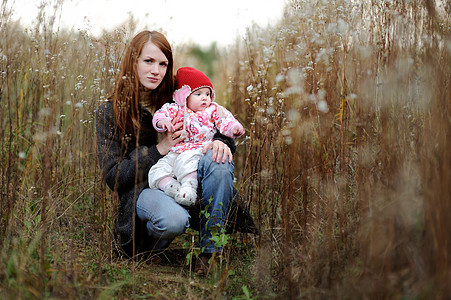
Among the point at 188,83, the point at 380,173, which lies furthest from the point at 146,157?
the point at 380,173

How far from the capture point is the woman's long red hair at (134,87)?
7.96 feet

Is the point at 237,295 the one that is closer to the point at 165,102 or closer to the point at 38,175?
the point at 165,102

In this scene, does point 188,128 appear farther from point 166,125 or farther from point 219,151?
point 219,151

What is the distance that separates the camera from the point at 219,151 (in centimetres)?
234

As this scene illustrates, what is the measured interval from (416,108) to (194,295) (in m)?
1.42

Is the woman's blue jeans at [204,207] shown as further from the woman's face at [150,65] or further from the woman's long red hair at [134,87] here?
the woman's face at [150,65]

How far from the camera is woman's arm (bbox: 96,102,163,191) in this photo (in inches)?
→ 95.5

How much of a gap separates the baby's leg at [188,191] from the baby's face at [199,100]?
0.42m

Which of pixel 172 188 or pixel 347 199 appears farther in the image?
pixel 172 188

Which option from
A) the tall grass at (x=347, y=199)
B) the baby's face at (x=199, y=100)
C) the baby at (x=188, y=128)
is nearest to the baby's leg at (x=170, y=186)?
the baby at (x=188, y=128)

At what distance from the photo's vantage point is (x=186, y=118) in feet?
8.20

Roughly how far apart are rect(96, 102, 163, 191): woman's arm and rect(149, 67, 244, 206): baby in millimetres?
76

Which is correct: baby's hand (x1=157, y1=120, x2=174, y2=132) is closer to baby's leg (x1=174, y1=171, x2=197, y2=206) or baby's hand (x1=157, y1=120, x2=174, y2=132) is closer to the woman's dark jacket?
the woman's dark jacket

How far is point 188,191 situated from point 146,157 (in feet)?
1.15
